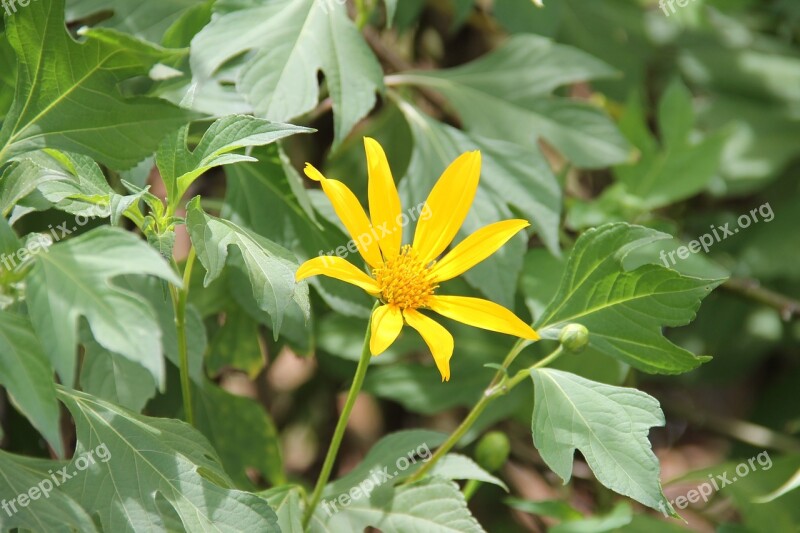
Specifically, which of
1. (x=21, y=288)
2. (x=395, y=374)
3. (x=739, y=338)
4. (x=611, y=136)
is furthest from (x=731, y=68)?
(x=21, y=288)

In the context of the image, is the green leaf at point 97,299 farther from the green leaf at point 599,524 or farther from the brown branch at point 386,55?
the brown branch at point 386,55

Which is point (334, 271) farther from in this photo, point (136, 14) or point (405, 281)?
point (136, 14)

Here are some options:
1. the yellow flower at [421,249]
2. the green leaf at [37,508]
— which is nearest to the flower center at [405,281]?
the yellow flower at [421,249]

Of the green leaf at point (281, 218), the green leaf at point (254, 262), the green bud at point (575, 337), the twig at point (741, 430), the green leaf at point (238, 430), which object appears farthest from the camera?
the twig at point (741, 430)

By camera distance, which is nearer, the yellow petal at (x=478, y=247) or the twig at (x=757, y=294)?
the yellow petal at (x=478, y=247)

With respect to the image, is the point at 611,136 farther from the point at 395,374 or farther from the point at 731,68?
the point at 731,68

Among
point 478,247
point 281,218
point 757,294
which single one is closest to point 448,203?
point 478,247

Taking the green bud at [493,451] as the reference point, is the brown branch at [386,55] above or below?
above

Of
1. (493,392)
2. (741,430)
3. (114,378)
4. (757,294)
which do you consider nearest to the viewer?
(493,392)
